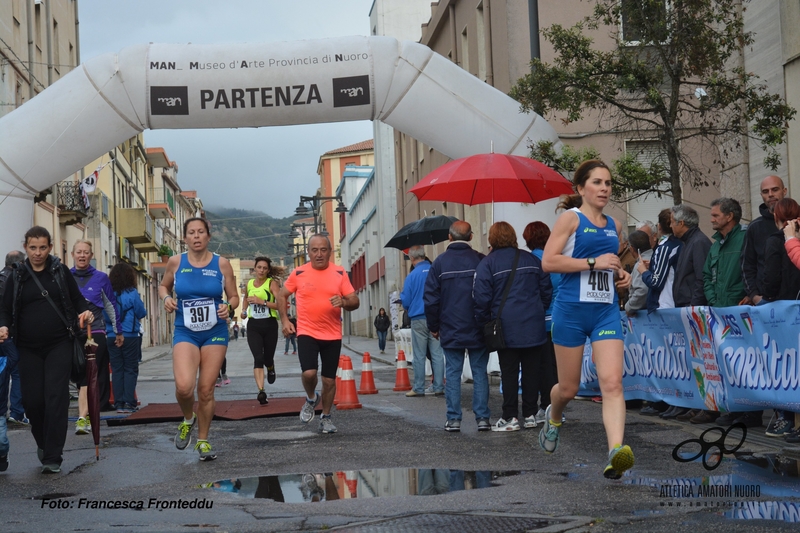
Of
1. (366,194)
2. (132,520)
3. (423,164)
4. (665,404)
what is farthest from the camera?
(366,194)

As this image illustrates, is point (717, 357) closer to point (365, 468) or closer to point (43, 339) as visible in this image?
point (365, 468)

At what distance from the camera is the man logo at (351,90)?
47.2 ft

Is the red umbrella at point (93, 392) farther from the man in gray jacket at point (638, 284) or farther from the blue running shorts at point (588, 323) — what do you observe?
the man in gray jacket at point (638, 284)

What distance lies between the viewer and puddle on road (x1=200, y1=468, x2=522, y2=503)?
646cm

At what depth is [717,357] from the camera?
9289 millimetres

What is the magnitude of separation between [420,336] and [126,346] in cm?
399

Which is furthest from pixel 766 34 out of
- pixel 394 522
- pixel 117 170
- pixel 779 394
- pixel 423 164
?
pixel 117 170

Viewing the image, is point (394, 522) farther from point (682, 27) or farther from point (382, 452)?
point (682, 27)

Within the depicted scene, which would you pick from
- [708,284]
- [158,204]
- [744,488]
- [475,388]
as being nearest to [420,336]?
[475,388]

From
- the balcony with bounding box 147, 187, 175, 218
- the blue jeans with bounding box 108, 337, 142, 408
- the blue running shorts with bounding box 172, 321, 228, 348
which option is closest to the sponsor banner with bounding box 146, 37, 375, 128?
the blue jeans with bounding box 108, 337, 142, 408

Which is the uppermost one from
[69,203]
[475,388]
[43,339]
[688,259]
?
[69,203]

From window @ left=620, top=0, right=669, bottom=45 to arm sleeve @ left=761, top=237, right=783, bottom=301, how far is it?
4.54 meters

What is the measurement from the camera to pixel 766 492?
5812 mm

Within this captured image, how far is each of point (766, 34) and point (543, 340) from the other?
7.65 metres
